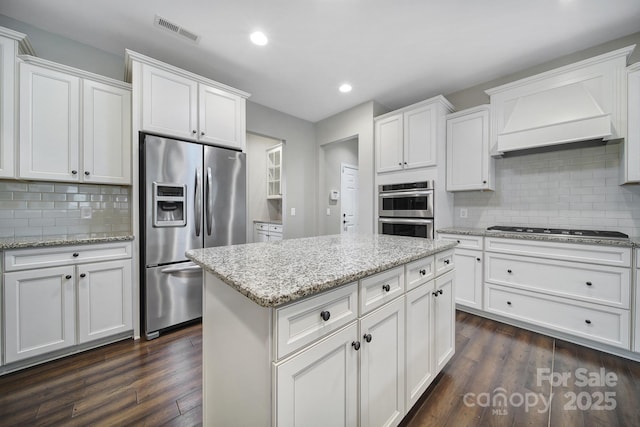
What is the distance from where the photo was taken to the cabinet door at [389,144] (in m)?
3.29

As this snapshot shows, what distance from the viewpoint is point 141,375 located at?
1.73 metres

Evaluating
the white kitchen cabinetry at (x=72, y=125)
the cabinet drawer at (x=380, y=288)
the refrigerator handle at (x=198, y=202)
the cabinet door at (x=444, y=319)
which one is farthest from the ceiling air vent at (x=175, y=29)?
the cabinet door at (x=444, y=319)

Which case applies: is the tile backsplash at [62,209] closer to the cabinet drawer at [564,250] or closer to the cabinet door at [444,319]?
the cabinet door at [444,319]

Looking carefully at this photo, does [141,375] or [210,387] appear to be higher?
[210,387]

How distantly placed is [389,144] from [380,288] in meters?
2.71

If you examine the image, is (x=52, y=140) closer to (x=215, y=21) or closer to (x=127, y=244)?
(x=127, y=244)

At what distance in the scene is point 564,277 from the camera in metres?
2.19

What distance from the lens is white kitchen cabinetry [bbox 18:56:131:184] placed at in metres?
1.94

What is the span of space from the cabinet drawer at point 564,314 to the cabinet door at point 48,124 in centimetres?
422

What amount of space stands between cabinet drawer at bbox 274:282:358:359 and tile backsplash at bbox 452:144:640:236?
2919 mm

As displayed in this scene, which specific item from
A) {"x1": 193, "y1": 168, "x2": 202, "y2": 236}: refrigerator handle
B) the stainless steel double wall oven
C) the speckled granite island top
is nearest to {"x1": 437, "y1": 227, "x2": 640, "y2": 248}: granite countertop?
the stainless steel double wall oven

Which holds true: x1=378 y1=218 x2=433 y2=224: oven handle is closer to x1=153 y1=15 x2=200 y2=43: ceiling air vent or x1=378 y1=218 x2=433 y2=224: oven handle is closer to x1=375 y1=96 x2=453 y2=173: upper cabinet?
x1=375 y1=96 x2=453 y2=173: upper cabinet

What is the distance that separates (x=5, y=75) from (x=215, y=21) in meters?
1.62


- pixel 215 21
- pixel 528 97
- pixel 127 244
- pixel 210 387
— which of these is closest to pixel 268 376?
pixel 210 387
